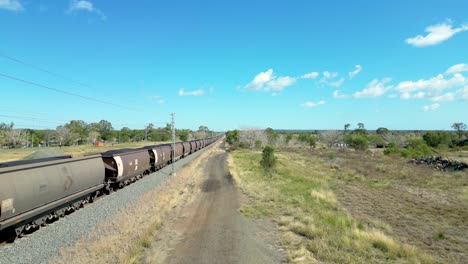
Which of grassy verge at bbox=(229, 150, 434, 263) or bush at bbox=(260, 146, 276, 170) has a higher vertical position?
bush at bbox=(260, 146, 276, 170)

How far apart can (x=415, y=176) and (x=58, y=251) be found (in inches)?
1732

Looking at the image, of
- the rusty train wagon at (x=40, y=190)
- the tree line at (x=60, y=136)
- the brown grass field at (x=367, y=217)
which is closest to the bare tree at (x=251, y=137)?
the tree line at (x=60, y=136)

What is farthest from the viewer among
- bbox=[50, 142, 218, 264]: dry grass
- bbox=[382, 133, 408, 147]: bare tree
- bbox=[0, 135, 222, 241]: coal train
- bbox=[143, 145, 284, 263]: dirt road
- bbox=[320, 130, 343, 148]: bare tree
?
bbox=[320, 130, 343, 148]: bare tree

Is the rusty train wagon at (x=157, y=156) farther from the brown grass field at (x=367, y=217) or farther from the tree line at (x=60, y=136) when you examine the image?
the tree line at (x=60, y=136)

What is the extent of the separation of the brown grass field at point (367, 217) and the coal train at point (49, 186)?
10.4m

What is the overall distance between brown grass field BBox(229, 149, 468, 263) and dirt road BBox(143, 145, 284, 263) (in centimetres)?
105

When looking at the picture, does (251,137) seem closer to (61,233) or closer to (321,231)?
(321,231)

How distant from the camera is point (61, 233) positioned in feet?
49.1

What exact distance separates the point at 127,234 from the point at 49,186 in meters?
4.68

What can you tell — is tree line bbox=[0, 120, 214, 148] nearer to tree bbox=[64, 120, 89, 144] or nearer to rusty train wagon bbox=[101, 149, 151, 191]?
tree bbox=[64, 120, 89, 144]

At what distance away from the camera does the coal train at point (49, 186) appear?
1273cm

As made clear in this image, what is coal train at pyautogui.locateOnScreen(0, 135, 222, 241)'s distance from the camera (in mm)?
12734

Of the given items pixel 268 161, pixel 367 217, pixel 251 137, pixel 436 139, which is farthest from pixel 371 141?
pixel 367 217

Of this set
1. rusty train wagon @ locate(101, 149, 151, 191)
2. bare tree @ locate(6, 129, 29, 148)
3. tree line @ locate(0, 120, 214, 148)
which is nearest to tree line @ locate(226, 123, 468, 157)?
tree line @ locate(0, 120, 214, 148)
